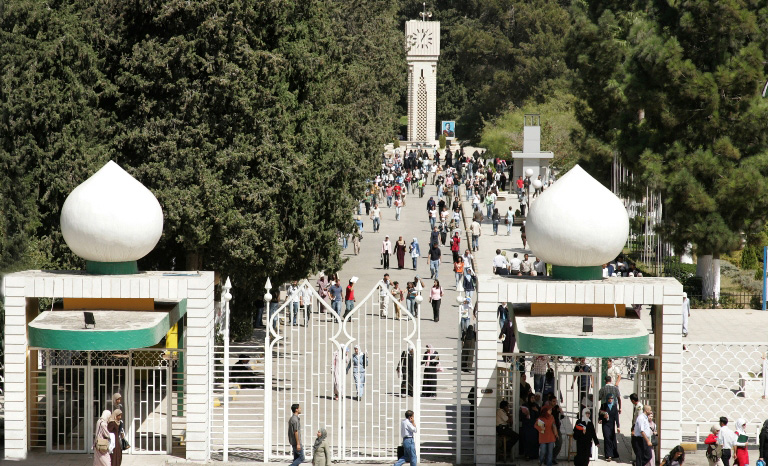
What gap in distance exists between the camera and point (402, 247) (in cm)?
3591

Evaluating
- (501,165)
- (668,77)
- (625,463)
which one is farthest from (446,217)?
(625,463)

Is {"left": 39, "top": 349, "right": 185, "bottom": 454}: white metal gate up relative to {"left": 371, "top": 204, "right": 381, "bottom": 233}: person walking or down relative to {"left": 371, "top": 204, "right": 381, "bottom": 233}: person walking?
down

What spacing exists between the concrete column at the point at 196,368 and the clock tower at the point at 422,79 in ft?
211

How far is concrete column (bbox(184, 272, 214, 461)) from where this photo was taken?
1670cm

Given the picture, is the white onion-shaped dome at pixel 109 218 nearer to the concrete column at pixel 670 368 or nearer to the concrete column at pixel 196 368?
the concrete column at pixel 196 368

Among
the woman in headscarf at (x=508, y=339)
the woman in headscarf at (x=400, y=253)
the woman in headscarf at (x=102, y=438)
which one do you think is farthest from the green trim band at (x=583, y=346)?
the woman in headscarf at (x=400, y=253)

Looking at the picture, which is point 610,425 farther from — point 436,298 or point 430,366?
point 436,298

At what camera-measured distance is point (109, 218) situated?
16344mm

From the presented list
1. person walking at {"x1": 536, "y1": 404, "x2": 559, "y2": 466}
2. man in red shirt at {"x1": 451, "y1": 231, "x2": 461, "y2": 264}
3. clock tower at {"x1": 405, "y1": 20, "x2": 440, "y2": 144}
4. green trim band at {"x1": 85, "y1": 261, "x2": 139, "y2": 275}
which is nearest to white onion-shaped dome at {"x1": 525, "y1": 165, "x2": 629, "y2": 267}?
person walking at {"x1": 536, "y1": 404, "x2": 559, "y2": 466}

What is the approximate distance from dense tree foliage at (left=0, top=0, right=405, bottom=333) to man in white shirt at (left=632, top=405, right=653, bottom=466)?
358 inches

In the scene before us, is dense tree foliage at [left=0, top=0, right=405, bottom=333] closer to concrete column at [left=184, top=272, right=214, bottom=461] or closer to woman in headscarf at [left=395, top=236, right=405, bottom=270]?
concrete column at [left=184, top=272, right=214, bottom=461]

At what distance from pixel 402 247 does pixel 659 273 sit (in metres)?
7.69

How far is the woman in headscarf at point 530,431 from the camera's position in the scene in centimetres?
1666

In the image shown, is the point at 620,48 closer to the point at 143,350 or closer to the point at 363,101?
the point at 363,101
